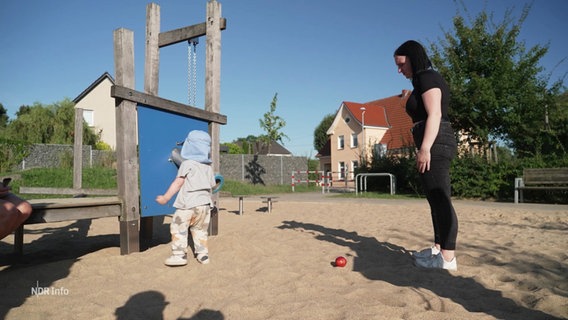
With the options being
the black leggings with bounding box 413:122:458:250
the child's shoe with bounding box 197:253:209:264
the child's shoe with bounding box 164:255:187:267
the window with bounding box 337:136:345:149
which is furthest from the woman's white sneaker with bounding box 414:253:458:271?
the window with bounding box 337:136:345:149

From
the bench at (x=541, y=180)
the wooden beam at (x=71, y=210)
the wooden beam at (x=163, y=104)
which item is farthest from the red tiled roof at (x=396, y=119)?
the wooden beam at (x=71, y=210)

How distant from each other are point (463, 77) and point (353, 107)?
18.3 m

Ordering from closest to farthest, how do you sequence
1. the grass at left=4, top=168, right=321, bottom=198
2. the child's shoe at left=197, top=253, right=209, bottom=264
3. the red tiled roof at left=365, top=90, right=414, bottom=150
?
1. the child's shoe at left=197, top=253, right=209, bottom=264
2. the grass at left=4, top=168, right=321, bottom=198
3. the red tiled roof at left=365, top=90, right=414, bottom=150

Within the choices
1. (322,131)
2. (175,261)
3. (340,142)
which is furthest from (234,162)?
(322,131)

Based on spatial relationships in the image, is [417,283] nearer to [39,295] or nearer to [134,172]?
[39,295]

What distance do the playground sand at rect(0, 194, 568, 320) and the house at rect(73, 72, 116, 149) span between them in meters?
27.0

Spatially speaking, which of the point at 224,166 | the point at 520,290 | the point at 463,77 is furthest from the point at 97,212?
the point at 224,166

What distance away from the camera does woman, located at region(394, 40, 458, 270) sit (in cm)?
311

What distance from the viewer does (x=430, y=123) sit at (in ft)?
10.1

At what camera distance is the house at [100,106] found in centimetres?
2967

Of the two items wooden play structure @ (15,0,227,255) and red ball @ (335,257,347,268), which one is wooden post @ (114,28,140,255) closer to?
wooden play structure @ (15,0,227,255)

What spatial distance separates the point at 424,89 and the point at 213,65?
325 cm

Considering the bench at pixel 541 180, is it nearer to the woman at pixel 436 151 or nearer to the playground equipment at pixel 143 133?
the woman at pixel 436 151

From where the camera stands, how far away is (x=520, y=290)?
Result: 262 centimetres
